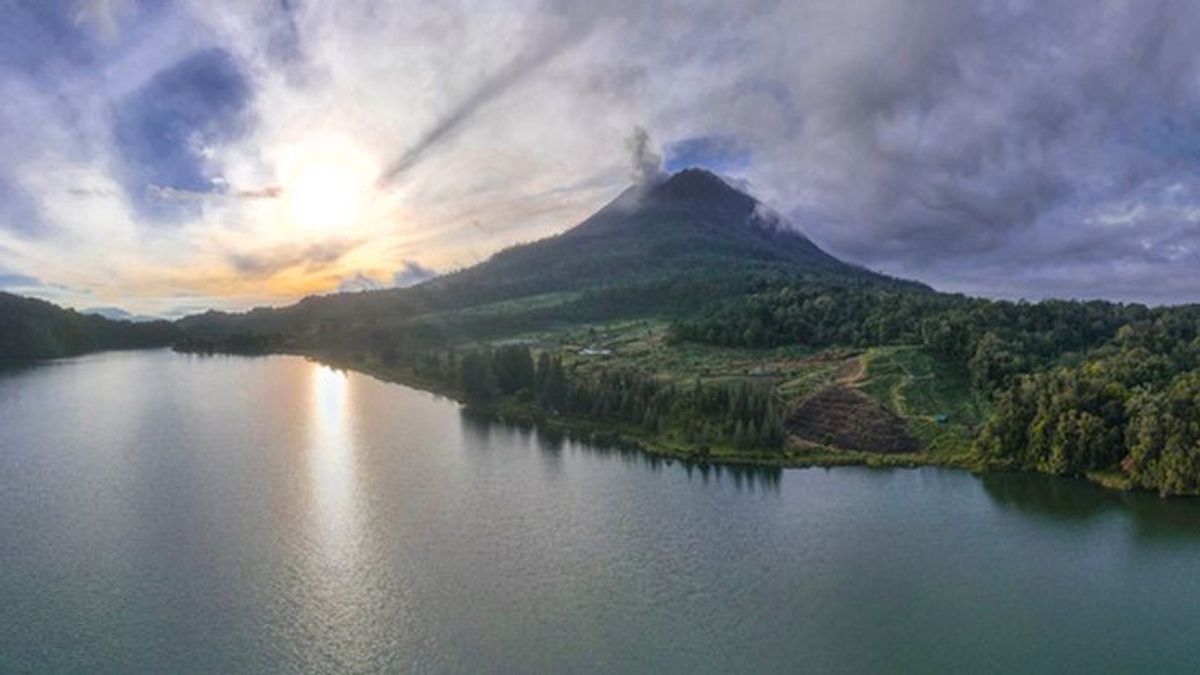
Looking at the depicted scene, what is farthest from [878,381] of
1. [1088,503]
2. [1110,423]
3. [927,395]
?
[1088,503]

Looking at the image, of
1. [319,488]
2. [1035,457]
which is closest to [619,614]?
[319,488]

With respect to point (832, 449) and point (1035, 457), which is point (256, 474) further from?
point (1035, 457)

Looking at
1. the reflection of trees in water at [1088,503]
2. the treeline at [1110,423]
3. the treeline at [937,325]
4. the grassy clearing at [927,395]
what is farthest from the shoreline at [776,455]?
the treeline at [937,325]

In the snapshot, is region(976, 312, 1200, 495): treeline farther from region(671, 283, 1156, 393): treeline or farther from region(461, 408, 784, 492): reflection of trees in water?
region(461, 408, 784, 492): reflection of trees in water

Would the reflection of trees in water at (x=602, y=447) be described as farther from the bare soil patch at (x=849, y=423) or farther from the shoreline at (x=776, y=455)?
the bare soil patch at (x=849, y=423)

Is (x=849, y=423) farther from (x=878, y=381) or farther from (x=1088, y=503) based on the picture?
(x=1088, y=503)

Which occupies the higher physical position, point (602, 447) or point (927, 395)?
point (927, 395)
